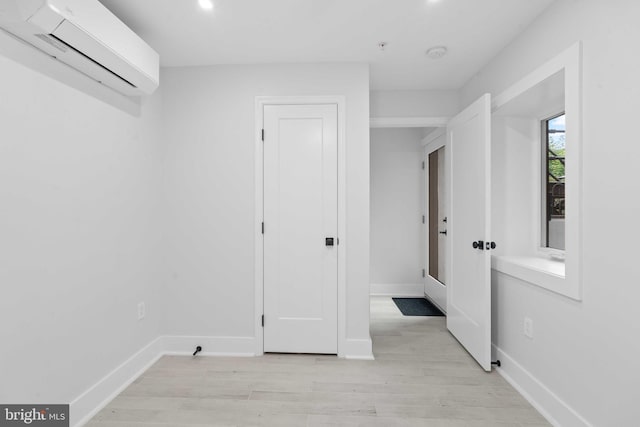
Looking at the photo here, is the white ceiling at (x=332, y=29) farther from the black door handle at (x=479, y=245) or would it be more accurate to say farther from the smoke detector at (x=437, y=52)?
the black door handle at (x=479, y=245)

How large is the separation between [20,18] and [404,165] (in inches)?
161

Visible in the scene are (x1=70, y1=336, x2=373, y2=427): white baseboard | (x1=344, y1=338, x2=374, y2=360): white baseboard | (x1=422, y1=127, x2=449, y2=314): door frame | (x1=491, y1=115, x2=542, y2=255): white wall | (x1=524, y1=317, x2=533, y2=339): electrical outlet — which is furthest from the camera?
(x1=422, y1=127, x2=449, y2=314): door frame

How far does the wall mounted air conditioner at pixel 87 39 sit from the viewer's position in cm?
141

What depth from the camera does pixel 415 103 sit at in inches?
132

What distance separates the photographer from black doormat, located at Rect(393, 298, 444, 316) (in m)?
3.86

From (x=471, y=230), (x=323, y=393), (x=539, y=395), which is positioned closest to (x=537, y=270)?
(x=471, y=230)

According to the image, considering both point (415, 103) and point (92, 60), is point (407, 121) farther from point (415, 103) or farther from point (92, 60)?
point (92, 60)

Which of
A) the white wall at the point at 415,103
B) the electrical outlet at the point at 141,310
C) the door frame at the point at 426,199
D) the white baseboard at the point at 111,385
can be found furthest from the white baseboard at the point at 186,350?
the white wall at the point at 415,103

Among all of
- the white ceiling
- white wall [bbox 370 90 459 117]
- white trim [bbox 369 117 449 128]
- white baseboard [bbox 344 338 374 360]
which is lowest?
white baseboard [bbox 344 338 374 360]

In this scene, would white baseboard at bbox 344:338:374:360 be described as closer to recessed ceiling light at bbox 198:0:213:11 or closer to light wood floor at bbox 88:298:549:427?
light wood floor at bbox 88:298:549:427

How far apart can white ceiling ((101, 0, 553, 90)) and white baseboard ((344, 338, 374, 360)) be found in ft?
7.69

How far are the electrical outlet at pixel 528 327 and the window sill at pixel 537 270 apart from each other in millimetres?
262

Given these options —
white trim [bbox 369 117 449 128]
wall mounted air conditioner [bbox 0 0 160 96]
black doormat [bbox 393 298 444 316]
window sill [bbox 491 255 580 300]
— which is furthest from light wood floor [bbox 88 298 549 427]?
white trim [bbox 369 117 449 128]

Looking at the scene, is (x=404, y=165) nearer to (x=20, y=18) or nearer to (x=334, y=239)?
(x=334, y=239)
